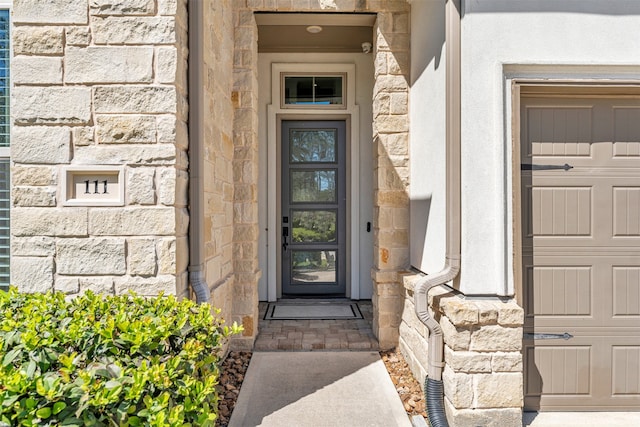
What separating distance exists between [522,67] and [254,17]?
2.42m

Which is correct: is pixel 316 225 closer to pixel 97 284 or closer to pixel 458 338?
pixel 458 338

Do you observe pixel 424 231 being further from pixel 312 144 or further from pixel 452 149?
pixel 312 144

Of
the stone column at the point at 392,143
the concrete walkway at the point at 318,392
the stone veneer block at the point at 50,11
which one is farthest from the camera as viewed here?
the stone column at the point at 392,143

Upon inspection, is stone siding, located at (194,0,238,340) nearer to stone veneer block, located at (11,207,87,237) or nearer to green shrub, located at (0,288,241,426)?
stone veneer block, located at (11,207,87,237)

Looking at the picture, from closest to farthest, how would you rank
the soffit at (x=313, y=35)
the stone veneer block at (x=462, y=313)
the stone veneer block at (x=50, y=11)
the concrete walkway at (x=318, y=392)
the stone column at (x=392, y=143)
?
the stone veneer block at (x=50, y=11) < the stone veneer block at (x=462, y=313) < the concrete walkway at (x=318, y=392) < the stone column at (x=392, y=143) < the soffit at (x=313, y=35)

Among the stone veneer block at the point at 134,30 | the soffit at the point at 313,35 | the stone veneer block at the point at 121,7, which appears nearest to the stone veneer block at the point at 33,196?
the stone veneer block at the point at 134,30

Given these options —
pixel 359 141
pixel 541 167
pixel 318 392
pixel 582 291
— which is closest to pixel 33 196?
pixel 318 392

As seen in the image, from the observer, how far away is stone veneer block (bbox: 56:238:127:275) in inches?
82.6

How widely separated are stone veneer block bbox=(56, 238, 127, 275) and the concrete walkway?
3.99 feet

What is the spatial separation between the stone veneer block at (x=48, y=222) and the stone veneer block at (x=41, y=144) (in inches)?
10.6

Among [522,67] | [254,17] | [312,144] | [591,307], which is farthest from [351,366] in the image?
[254,17]

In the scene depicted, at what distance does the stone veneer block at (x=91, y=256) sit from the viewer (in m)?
A: 2.10

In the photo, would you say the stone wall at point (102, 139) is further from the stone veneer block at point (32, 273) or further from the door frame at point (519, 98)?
the door frame at point (519, 98)

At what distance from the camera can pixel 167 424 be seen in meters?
1.29
